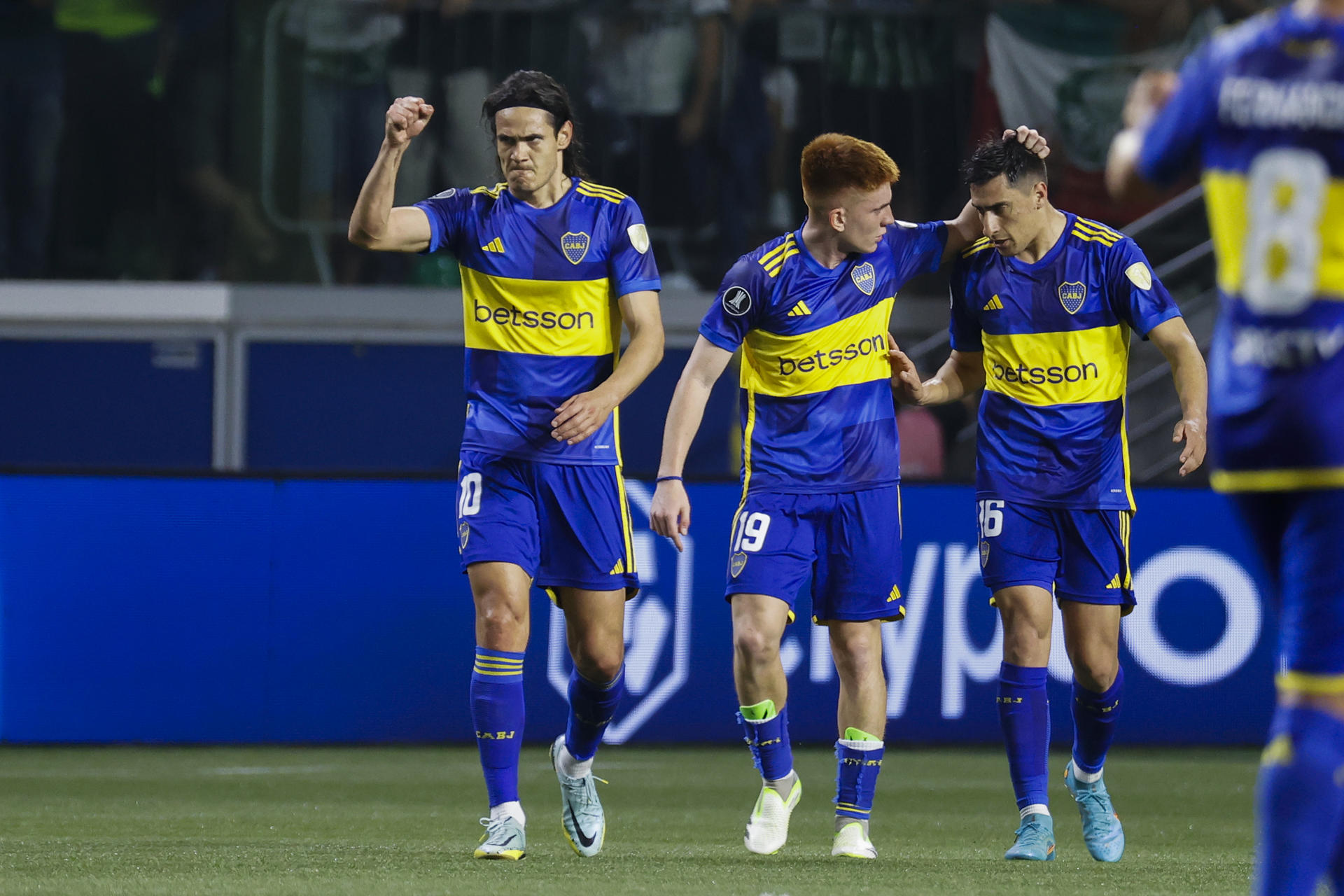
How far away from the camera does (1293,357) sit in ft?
9.53

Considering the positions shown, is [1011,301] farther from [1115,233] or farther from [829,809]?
[829,809]

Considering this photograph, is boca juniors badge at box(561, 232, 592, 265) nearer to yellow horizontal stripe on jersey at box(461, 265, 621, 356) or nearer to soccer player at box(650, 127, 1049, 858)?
yellow horizontal stripe on jersey at box(461, 265, 621, 356)

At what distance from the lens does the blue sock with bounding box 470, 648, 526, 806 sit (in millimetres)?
5602

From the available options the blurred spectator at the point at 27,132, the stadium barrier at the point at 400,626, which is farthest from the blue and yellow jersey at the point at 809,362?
the blurred spectator at the point at 27,132

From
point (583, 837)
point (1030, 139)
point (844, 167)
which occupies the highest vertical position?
point (1030, 139)

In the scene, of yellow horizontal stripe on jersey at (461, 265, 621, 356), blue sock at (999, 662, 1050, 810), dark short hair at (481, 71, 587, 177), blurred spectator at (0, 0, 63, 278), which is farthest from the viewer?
blurred spectator at (0, 0, 63, 278)

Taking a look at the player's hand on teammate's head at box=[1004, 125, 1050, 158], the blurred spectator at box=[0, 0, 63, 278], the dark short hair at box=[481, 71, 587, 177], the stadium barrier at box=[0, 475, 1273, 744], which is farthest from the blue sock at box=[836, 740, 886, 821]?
the blurred spectator at box=[0, 0, 63, 278]

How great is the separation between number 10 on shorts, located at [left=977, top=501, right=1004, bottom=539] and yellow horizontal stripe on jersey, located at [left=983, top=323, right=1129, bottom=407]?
325mm

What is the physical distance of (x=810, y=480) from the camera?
19.1ft

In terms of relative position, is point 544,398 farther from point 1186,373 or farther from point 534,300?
point 1186,373

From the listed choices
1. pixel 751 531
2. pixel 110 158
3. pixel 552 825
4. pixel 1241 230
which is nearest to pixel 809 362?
pixel 751 531

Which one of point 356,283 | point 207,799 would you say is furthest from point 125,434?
point 207,799

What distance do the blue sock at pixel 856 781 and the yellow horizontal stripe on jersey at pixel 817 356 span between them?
106cm

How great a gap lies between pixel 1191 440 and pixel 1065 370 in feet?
1.52
